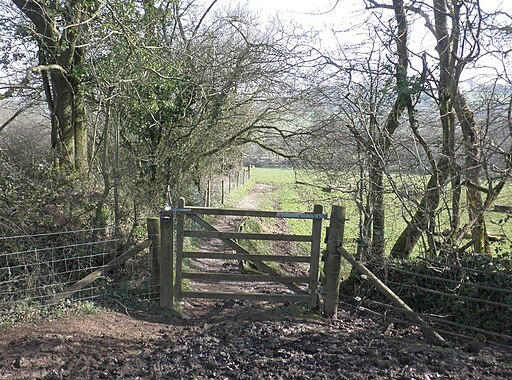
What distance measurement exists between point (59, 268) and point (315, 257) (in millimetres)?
4049

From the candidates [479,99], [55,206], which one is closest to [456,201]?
[479,99]

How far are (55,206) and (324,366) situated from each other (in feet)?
18.4

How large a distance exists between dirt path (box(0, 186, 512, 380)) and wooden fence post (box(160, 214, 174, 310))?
33 cm

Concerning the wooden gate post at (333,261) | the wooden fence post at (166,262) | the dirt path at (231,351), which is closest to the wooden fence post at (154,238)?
the wooden fence post at (166,262)

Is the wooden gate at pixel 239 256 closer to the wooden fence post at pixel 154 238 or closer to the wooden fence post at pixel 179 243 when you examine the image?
the wooden fence post at pixel 179 243

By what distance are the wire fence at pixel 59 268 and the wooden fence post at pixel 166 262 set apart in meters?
0.30

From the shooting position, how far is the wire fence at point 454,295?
6570 mm

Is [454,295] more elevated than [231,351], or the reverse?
[454,295]

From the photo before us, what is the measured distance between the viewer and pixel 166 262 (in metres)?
7.05

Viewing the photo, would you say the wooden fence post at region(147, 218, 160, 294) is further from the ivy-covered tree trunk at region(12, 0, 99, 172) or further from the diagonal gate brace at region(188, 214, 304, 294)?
the ivy-covered tree trunk at region(12, 0, 99, 172)

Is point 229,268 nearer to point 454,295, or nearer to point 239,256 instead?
point 239,256

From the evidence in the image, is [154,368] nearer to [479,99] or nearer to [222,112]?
[479,99]

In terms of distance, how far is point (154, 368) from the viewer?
Answer: 4809 millimetres

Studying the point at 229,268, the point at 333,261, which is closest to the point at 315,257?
the point at 333,261
